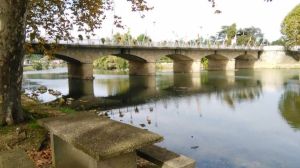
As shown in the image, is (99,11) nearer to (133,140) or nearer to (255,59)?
(133,140)

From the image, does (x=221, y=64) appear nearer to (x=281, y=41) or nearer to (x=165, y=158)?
(x=281, y=41)

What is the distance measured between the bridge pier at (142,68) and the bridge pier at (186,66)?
1162 centimetres

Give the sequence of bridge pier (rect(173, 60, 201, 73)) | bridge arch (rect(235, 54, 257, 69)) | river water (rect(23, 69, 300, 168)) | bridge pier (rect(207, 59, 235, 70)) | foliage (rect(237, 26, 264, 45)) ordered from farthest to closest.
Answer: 1. foliage (rect(237, 26, 264, 45))
2. bridge arch (rect(235, 54, 257, 69))
3. bridge pier (rect(207, 59, 235, 70))
4. bridge pier (rect(173, 60, 201, 73))
5. river water (rect(23, 69, 300, 168))

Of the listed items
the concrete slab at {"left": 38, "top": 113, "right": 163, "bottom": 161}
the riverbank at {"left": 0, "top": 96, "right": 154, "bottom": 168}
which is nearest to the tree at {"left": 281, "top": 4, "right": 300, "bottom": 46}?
the riverbank at {"left": 0, "top": 96, "right": 154, "bottom": 168}

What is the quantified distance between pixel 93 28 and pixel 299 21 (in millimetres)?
64636

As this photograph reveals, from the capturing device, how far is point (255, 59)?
82.2 m

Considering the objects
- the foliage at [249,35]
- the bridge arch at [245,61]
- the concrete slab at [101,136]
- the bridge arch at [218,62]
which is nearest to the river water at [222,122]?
the concrete slab at [101,136]

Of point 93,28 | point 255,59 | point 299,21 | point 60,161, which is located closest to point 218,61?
point 255,59

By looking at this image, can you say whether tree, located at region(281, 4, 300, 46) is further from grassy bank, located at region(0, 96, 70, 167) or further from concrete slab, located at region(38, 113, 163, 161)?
concrete slab, located at region(38, 113, 163, 161)

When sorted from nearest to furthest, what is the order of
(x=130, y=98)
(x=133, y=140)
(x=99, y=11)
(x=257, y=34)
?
1. (x=133, y=140)
2. (x=99, y=11)
3. (x=130, y=98)
4. (x=257, y=34)

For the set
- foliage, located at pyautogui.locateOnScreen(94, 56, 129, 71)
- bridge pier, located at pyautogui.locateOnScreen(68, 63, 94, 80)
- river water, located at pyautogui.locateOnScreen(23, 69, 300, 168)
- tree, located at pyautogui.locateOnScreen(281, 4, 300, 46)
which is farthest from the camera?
foliage, located at pyautogui.locateOnScreen(94, 56, 129, 71)

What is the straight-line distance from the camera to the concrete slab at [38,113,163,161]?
4.23m

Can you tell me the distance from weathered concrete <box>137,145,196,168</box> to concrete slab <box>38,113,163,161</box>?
2.88 feet

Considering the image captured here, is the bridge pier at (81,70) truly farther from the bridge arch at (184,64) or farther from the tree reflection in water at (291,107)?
the tree reflection in water at (291,107)
